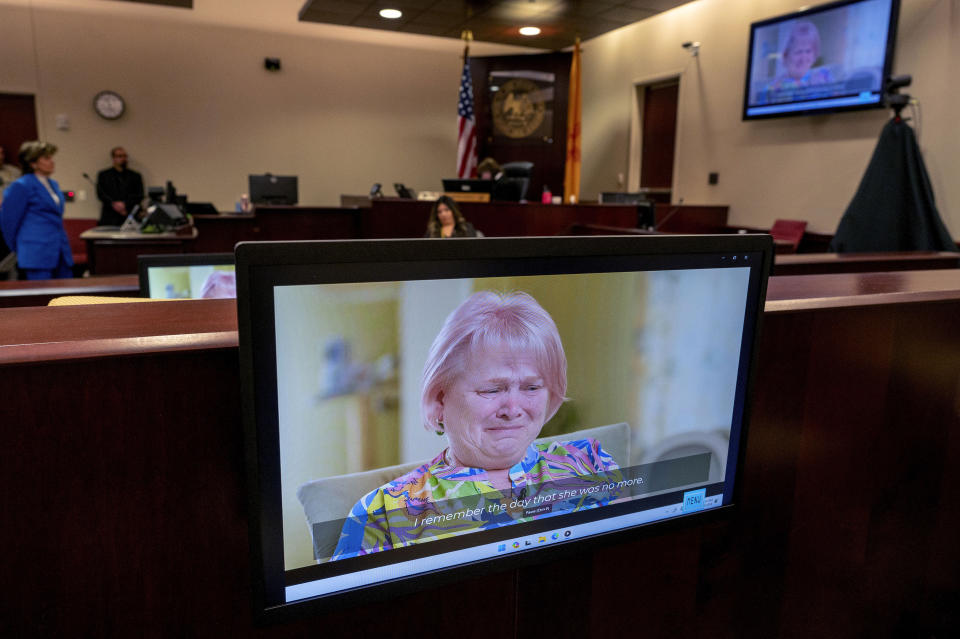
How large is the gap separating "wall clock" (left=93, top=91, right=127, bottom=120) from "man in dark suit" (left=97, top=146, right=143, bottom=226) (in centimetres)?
36

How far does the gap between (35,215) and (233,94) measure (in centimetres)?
405

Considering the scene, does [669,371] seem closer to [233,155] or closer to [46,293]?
[46,293]

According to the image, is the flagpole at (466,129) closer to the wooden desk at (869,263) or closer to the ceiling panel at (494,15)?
the ceiling panel at (494,15)

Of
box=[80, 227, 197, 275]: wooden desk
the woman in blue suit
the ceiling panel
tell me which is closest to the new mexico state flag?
the ceiling panel

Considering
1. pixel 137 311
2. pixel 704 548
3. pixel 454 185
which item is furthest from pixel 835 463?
pixel 454 185

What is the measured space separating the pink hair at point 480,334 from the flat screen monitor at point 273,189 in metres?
5.89

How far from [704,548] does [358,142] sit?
24.6 feet

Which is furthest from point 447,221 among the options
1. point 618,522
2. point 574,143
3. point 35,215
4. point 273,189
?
point 618,522

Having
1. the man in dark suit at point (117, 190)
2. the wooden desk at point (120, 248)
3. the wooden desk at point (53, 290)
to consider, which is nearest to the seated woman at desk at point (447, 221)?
the wooden desk at point (120, 248)

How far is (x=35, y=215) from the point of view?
145 inches

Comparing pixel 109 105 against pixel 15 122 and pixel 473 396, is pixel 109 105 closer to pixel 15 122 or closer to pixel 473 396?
pixel 15 122

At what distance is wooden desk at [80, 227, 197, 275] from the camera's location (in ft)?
12.9

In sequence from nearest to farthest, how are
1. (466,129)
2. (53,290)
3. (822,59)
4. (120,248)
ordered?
(53,290)
(120,248)
(822,59)
(466,129)

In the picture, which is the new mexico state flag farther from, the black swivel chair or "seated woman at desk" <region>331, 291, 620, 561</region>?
"seated woman at desk" <region>331, 291, 620, 561</region>
